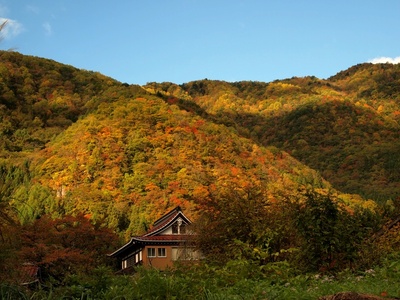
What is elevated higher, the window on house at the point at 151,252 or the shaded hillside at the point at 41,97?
the shaded hillside at the point at 41,97

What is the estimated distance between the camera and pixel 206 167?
7350 centimetres

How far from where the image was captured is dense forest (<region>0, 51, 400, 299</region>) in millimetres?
16491

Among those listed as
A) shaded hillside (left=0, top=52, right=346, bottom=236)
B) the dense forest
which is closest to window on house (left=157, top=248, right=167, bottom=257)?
the dense forest

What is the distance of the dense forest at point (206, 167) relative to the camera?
16.5m

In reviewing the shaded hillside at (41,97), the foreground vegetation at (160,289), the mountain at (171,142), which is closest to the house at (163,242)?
the mountain at (171,142)

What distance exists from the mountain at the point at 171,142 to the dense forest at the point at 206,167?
263 millimetres

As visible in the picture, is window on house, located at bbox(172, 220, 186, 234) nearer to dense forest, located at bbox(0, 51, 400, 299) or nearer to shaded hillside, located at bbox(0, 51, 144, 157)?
dense forest, located at bbox(0, 51, 400, 299)

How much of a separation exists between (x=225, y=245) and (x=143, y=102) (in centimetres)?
7206

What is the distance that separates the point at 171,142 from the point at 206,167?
8797 mm

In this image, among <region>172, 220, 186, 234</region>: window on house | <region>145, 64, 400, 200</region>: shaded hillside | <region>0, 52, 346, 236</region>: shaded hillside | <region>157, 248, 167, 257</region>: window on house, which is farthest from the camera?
<region>145, 64, 400, 200</region>: shaded hillside

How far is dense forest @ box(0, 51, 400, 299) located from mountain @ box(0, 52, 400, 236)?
0.86 ft

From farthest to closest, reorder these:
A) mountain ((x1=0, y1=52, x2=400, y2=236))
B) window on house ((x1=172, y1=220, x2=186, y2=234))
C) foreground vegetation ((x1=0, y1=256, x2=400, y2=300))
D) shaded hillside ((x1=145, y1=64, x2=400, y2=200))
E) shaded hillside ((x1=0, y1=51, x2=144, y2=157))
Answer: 1. shaded hillside ((x1=145, y1=64, x2=400, y2=200))
2. shaded hillside ((x1=0, y1=51, x2=144, y2=157))
3. mountain ((x1=0, y1=52, x2=400, y2=236))
4. window on house ((x1=172, y1=220, x2=186, y2=234))
5. foreground vegetation ((x1=0, y1=256, x2=400, y2=300))

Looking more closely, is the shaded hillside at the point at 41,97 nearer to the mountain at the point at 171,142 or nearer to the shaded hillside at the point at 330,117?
the mountain at the point at 171,142

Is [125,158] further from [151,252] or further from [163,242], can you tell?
[163,242]
